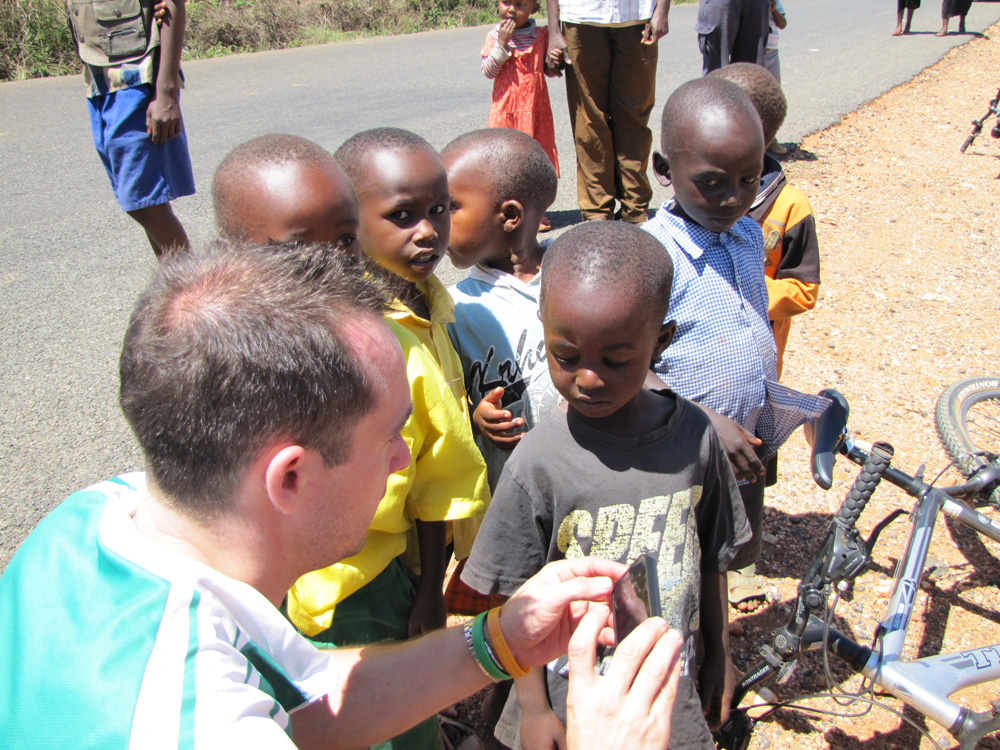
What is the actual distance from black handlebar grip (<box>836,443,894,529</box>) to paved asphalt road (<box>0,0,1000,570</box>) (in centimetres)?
280

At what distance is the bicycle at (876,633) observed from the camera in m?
1.99

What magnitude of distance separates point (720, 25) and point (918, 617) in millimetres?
4702

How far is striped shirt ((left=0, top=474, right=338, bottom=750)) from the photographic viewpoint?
933mm

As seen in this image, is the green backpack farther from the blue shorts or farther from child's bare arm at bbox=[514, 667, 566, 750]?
child's bare arm at bbox=[514, 667, 566, 750]

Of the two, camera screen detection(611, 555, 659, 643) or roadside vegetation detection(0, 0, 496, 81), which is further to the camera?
roadside vegetation detection(0, 0, 496, 81)

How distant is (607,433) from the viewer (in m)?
1.75

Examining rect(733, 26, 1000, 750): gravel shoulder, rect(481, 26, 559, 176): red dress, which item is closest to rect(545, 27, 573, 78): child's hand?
rect(481, 26, 559, 176): red dress

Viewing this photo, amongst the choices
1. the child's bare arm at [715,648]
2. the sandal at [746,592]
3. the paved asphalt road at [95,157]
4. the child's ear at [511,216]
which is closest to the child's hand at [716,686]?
the child's bare arm at [715,648]

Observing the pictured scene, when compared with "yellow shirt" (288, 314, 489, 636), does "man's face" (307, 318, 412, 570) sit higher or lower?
higher

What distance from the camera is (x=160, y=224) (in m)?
4.17

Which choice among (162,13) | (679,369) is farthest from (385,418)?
(162,13)

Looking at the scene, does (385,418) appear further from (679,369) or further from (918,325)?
(918,325)

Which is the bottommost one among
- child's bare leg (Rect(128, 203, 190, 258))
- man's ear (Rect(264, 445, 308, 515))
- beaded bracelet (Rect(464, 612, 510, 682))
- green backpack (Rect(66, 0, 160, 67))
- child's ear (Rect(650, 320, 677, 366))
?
beaded bracelet (Rect(464, 612, 510, 682))

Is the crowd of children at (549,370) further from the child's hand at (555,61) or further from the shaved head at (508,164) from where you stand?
the child's hand at (555,61)
